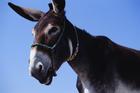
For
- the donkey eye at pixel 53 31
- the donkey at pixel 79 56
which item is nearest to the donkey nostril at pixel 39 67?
the donkey at pixel 79 56

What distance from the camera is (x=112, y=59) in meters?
5.87

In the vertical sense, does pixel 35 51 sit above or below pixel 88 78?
above

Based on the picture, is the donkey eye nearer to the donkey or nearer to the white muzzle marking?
the donkey

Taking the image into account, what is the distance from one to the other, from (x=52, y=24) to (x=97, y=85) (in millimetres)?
998

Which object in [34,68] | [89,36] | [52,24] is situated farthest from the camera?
[89,36]

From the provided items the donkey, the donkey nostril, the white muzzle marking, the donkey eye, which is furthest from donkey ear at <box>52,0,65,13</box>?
the donkey nostril

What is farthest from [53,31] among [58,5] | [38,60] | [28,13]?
[28,13]

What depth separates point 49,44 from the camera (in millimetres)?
5637

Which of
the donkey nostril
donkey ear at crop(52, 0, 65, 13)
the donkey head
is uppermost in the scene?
donkey ear at crop(52, 0, 65, 13)

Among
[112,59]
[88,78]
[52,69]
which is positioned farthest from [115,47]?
[52,69]

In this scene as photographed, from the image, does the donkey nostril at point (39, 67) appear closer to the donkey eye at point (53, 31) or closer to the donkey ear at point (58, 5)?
the donkey eye at point (53, 31)

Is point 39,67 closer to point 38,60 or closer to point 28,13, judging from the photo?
point 38,60

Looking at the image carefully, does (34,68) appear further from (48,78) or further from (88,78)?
(88,78)

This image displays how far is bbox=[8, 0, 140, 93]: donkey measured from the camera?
5562 millimetres
